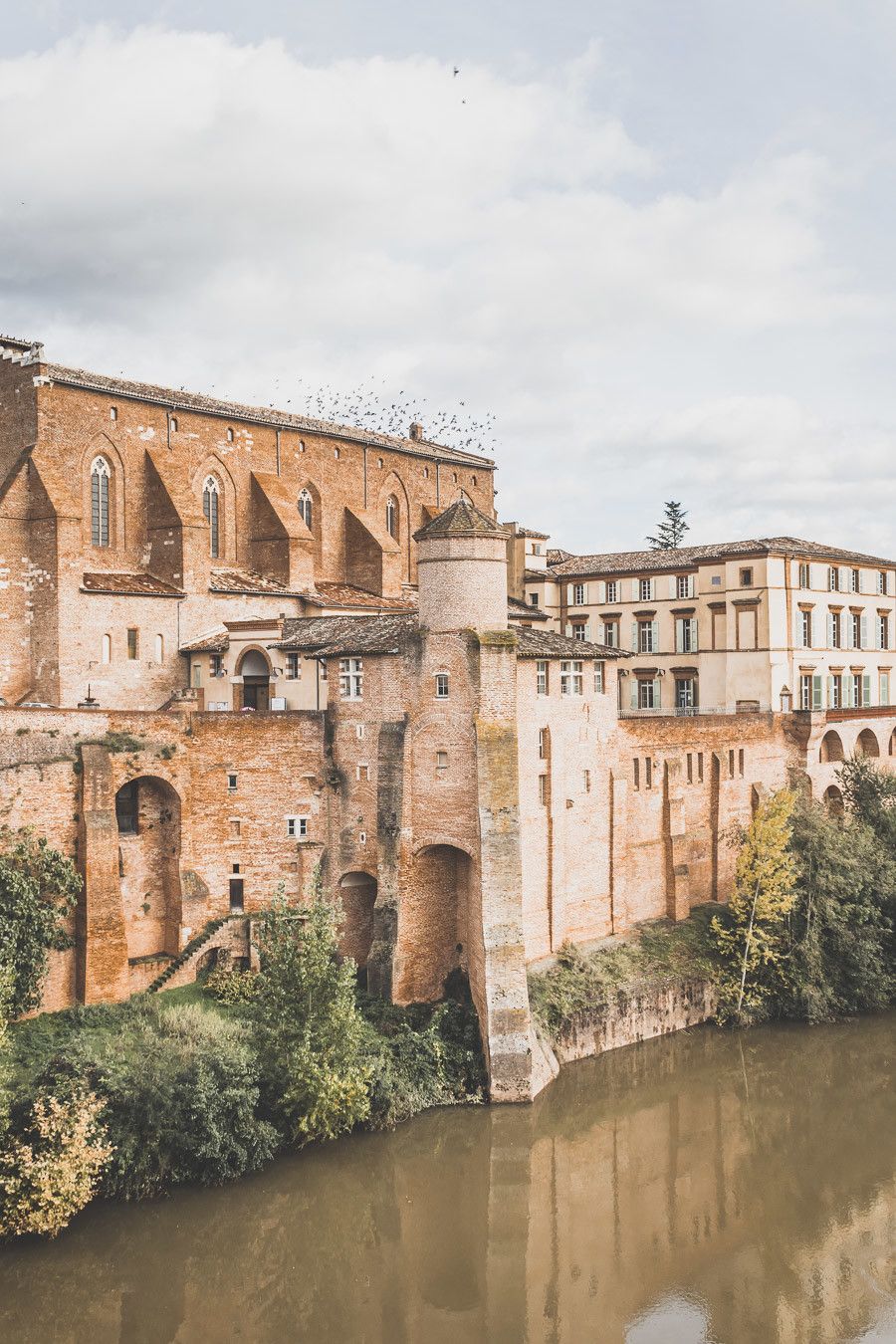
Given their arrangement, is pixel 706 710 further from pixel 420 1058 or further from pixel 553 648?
pixel 420 1058

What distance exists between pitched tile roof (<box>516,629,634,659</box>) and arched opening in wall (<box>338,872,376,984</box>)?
21.0 ft

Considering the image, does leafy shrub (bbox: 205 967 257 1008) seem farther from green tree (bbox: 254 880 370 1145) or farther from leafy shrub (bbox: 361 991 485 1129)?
leafy shrub (bbox: 361 991 485 1129)

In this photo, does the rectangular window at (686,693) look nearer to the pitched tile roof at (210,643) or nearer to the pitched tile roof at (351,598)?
the pitched tile roof at (351,598)

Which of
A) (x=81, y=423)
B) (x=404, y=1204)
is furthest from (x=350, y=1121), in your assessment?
(x=81, y=423)

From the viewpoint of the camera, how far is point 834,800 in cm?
3819

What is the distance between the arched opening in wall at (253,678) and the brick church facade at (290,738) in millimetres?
53

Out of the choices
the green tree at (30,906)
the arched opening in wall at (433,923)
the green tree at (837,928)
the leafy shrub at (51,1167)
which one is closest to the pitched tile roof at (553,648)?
the arched opening in wall at (433,923)

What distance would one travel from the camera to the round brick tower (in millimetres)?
26359

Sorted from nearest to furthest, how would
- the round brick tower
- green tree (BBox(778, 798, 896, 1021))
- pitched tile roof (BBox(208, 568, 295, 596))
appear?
the round brick tower → green tree (BBox(778, 798, 896, 1021)) → pitched tile roof (BBox(208, 568, 295, 596))

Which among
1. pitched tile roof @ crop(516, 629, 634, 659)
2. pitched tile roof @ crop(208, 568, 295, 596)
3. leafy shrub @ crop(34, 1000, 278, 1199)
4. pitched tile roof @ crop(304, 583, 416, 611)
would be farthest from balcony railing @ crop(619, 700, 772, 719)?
leafy shrub @ crop(34, 1000, 278, 1199)

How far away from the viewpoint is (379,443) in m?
42.5

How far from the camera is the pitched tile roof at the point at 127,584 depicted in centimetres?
3156

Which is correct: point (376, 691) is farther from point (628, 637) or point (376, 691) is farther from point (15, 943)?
→ point (628, 637)

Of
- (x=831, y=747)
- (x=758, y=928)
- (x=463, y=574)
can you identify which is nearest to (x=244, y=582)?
(x=463, y=574)
